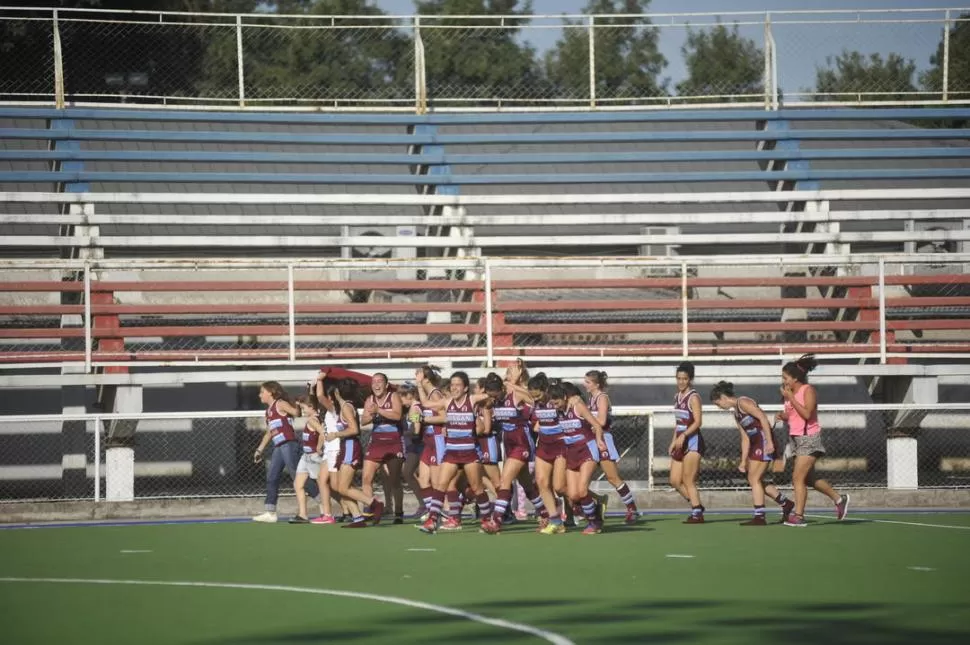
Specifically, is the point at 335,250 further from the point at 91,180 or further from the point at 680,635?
the point at 680,635

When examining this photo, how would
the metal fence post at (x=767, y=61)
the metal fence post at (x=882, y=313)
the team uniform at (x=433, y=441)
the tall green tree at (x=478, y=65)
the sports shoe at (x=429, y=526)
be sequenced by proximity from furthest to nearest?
1. the tall green tree at (x=478, y=65)
2. the metal fence post at (x=767, y=61)
3. the metal fence post at (x=882, y=313)
4. the team uniform at (x=433, y=441)
5. the sports shoe at (x=429, y=526)

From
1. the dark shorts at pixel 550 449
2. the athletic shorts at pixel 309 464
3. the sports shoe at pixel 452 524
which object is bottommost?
the sports shoe at pixel 452 524

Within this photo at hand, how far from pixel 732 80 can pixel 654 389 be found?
9199 millimetres

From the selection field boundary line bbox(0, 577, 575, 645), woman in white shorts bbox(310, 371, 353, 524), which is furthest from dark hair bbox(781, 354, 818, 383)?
field boundary line bbox(0, 577, 575, 645)

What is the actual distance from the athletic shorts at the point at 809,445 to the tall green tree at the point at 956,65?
40.6 ft

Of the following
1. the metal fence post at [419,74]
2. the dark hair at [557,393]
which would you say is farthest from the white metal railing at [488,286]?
the dark hair at [557,393]

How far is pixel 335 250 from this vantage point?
24281 mm

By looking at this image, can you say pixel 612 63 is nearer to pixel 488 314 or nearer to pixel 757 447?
pixel 488 314

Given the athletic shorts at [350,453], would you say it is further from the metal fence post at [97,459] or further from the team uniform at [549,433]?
the metal fence post at [97,459]

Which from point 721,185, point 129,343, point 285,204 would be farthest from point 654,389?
point 129,343

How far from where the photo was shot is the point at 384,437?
16.4 metres

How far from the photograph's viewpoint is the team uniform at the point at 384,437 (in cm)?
1636

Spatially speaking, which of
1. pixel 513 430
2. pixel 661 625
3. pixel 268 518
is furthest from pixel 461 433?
pixel 661 625

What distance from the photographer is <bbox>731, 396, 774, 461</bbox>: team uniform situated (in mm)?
15539
